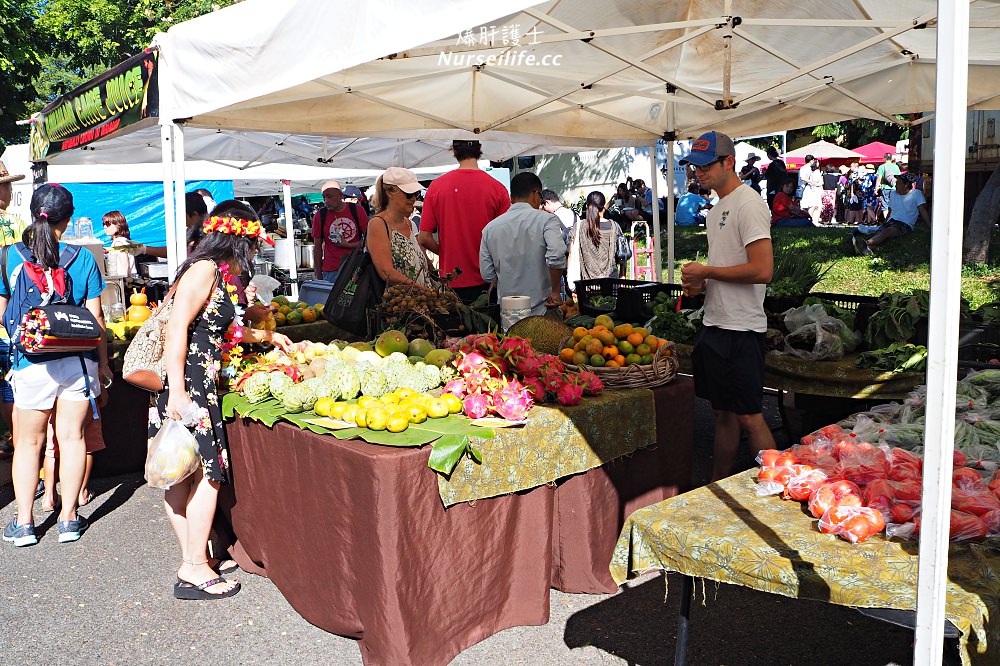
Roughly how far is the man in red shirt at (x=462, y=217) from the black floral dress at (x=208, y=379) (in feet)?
7.93

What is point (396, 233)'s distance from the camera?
5.20 meters

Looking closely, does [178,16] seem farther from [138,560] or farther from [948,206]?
[948,206]

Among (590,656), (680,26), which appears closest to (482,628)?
(590,656)

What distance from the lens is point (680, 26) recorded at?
4.88 m

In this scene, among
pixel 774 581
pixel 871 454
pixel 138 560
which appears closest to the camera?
pixel 774 581

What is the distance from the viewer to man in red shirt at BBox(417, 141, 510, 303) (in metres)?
6.07

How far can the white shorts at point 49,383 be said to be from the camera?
444cm

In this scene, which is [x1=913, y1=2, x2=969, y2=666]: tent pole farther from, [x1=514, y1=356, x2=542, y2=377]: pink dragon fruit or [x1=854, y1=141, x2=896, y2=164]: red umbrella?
[x1=854, y1=141, x2=896, y2=164]: red umbrella

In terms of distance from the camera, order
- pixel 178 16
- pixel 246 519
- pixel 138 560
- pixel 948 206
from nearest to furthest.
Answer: pixel 948 206 < pixel 246 519 < pixel 138 560 < pixel 178 16

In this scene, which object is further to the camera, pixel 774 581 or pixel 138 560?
pixel 138 560

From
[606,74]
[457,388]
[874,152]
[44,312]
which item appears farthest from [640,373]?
[874,152]

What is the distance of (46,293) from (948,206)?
419cm

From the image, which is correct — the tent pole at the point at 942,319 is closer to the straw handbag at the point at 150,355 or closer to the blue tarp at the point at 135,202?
the straw handbag at the point at 150,355

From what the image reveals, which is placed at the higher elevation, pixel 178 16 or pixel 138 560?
pixel 178 16
